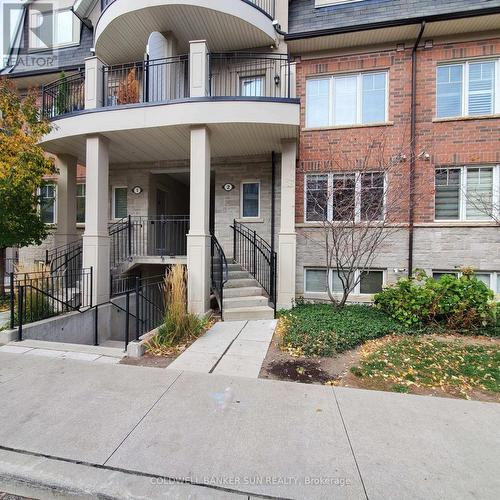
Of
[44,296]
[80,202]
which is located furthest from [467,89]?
[80,202]

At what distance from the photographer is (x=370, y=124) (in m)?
7.86

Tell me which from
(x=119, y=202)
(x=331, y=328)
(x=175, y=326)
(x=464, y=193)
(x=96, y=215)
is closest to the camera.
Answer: (x=175, y=326)

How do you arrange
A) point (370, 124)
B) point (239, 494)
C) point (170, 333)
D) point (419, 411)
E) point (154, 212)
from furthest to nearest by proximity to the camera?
point (154, 212) < point (370, 124) < point (170, 333) < point (419, 411) < point (239, 494)

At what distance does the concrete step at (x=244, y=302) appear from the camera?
21.6 feet

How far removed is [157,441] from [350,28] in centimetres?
942

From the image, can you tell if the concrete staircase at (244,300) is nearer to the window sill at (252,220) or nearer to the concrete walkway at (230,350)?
the concrete walkway at (230,350)

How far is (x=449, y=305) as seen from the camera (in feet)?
18.9

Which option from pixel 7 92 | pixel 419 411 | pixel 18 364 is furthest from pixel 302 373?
pixel 7 92

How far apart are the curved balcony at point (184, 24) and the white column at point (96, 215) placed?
3015 millimetres

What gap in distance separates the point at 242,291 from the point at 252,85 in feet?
19.6

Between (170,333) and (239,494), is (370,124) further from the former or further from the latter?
(239,494)

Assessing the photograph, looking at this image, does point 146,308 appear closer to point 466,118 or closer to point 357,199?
point 357,199

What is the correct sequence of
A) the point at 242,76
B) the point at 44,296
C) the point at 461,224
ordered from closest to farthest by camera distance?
the point at 44,296 → the point at 461,224 → the point at 242,76

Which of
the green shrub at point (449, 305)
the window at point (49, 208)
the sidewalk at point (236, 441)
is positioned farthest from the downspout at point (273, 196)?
the window at point (49, 208)
